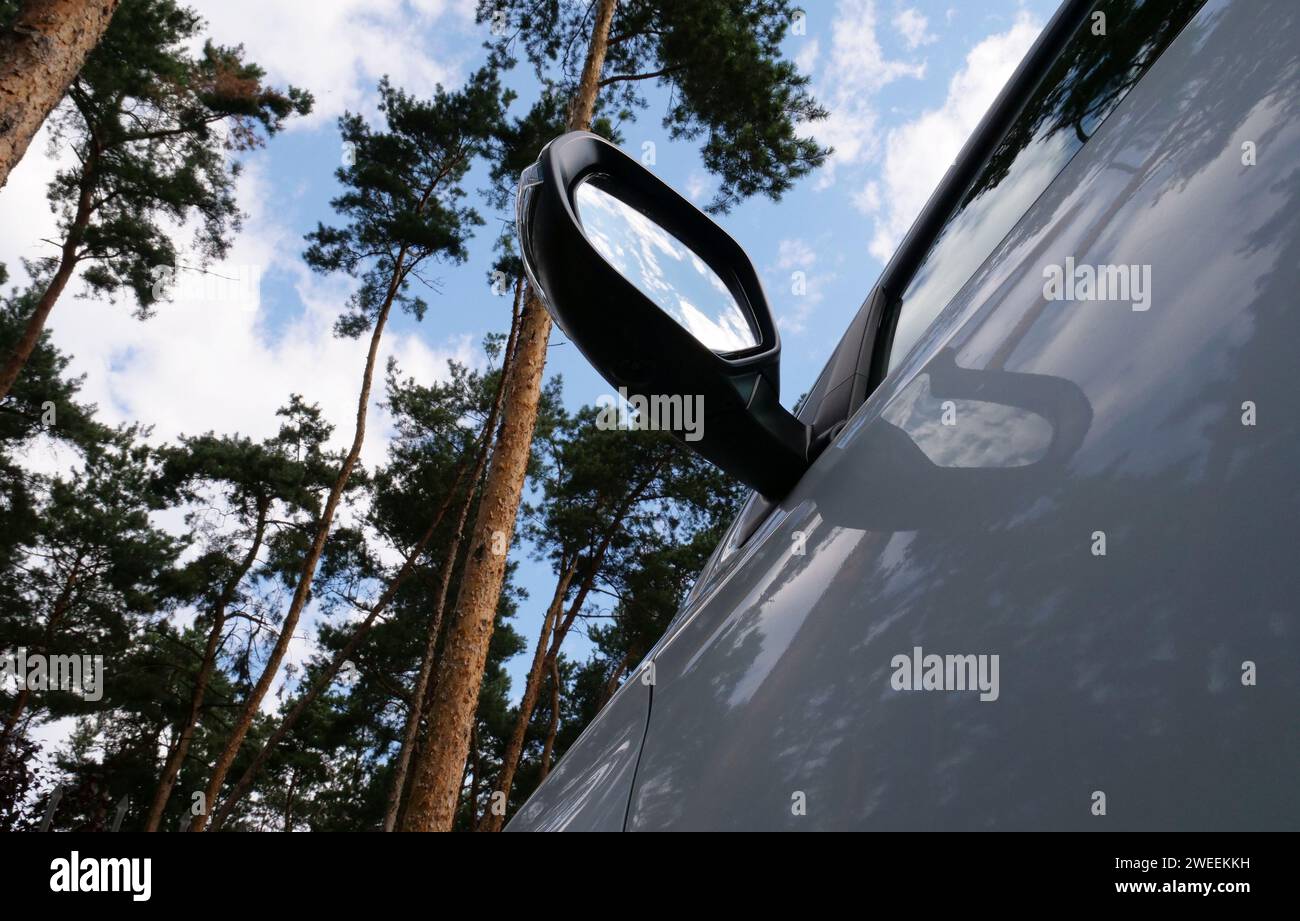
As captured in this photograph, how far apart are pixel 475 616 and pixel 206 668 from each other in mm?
17042

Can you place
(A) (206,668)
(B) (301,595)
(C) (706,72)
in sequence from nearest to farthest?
(C) (706,72) → (B) (301,595) → (A) (206,668)

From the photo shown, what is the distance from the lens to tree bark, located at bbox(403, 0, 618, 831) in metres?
7.17

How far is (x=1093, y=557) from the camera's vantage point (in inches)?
19.5

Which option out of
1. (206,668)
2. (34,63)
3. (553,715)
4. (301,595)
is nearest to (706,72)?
(34,63)

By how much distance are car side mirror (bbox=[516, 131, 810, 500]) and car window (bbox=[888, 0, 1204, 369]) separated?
0.24m

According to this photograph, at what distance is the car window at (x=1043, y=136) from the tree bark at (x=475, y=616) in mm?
5507

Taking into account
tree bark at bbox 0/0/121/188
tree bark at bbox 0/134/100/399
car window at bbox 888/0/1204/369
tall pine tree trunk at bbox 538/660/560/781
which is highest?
tree bark at bbox 0/134/100/399

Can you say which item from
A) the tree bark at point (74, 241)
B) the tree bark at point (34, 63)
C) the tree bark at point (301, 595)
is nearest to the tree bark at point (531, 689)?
the tree bark at point (301, 595)

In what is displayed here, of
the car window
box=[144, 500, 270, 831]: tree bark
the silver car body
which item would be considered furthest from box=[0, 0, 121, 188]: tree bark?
box=[144, 500, 270, 831]: tree bark

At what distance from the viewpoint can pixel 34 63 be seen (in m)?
5.96

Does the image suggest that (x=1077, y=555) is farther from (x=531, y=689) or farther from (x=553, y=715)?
(x=553, y=715)

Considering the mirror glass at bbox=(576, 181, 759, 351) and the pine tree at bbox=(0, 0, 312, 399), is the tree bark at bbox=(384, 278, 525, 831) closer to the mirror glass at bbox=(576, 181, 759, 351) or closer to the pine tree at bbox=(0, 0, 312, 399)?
the pine tree at bbox=(0, 0, 312, 399)

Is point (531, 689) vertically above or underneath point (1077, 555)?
above
